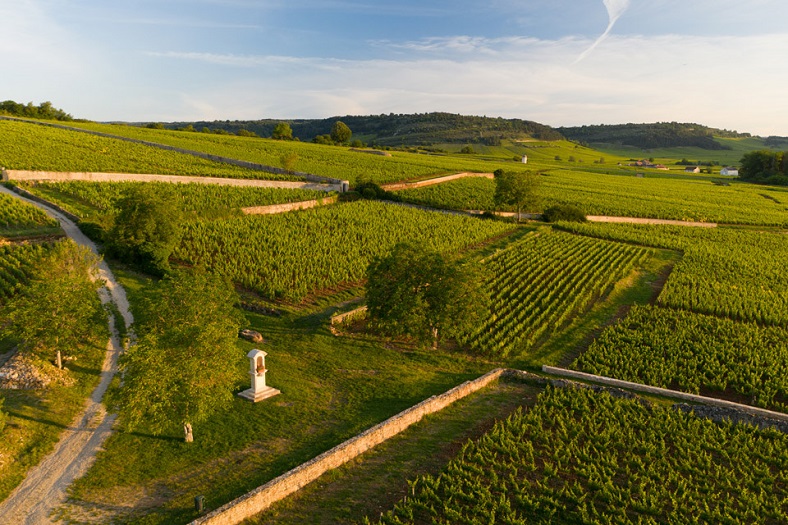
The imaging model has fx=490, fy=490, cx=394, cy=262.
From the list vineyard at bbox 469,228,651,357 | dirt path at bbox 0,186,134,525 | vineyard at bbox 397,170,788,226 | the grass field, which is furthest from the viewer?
vineyard at bbox 397,170,788,226

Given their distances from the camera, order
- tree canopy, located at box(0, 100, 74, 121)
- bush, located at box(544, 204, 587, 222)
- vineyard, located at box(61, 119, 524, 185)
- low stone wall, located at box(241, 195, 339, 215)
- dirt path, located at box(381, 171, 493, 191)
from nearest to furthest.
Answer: low stone wall, located at box(241, 195, 339, 215), bush, located at box(544, 204, 587, 222), dirt path, located at box(381, 171, 493, 191), vineyard, located at box(61, 119, 524, 185), tree canopy, located at box(0, 100, 74, 121)

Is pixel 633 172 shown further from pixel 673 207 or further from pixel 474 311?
pixel 474 311

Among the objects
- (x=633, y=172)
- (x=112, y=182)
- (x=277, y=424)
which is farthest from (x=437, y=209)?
(x=633, y=172)

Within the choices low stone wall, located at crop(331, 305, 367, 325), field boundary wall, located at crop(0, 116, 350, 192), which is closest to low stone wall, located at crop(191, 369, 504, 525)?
low stone wall, located at crop(331, 305, 367, 325)

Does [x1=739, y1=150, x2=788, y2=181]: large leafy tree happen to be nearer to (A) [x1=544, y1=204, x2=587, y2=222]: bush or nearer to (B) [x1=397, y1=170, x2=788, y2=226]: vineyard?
(B) [x1=397, y1=170, x2=788, y2=226]: vineyard

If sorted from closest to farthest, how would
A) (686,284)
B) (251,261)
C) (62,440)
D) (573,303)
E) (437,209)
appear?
(62,440) → (573,303) → (251,261) → (686,284) → (437,209)

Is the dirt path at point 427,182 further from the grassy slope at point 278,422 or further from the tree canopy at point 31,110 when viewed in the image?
the tree canopy at point 31,110

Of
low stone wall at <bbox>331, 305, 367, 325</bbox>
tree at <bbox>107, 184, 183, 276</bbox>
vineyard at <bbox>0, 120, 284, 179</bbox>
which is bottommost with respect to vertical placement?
low stone wall at <bbox>331, 305, 367, 325</bbox>
